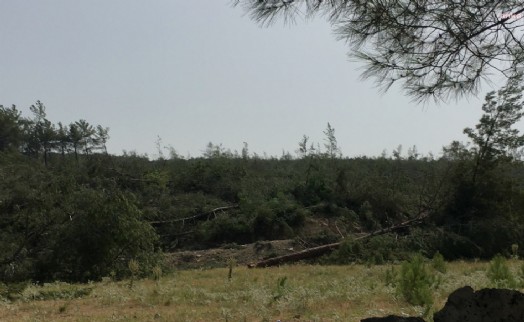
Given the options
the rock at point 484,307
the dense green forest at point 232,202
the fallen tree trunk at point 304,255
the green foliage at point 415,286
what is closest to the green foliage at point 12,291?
the dense green forest at point 232,202

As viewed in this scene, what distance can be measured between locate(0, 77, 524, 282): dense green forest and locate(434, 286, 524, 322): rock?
8.77 metres

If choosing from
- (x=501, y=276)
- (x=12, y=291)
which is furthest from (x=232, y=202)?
(x=501, y=276)

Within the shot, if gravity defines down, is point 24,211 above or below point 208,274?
above

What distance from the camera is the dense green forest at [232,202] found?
15.4m

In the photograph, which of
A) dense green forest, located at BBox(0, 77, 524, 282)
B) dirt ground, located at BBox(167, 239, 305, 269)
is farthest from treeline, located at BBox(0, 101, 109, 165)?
dirt ground, located at BBox(167, 239, 305, 269)

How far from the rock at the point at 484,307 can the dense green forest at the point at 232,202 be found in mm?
8772

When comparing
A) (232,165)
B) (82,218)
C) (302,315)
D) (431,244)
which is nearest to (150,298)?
(302,315)

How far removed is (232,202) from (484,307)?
25.8 metres

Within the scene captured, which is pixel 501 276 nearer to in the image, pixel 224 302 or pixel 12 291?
pixel 224 302

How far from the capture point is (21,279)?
1442 cm

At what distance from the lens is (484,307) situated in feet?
12.2

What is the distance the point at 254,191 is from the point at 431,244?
10.8 meters

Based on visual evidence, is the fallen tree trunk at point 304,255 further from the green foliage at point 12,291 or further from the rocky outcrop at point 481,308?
the rocky outcrop at point 481,308

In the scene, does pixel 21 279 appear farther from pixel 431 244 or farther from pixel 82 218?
pixel 431 244
